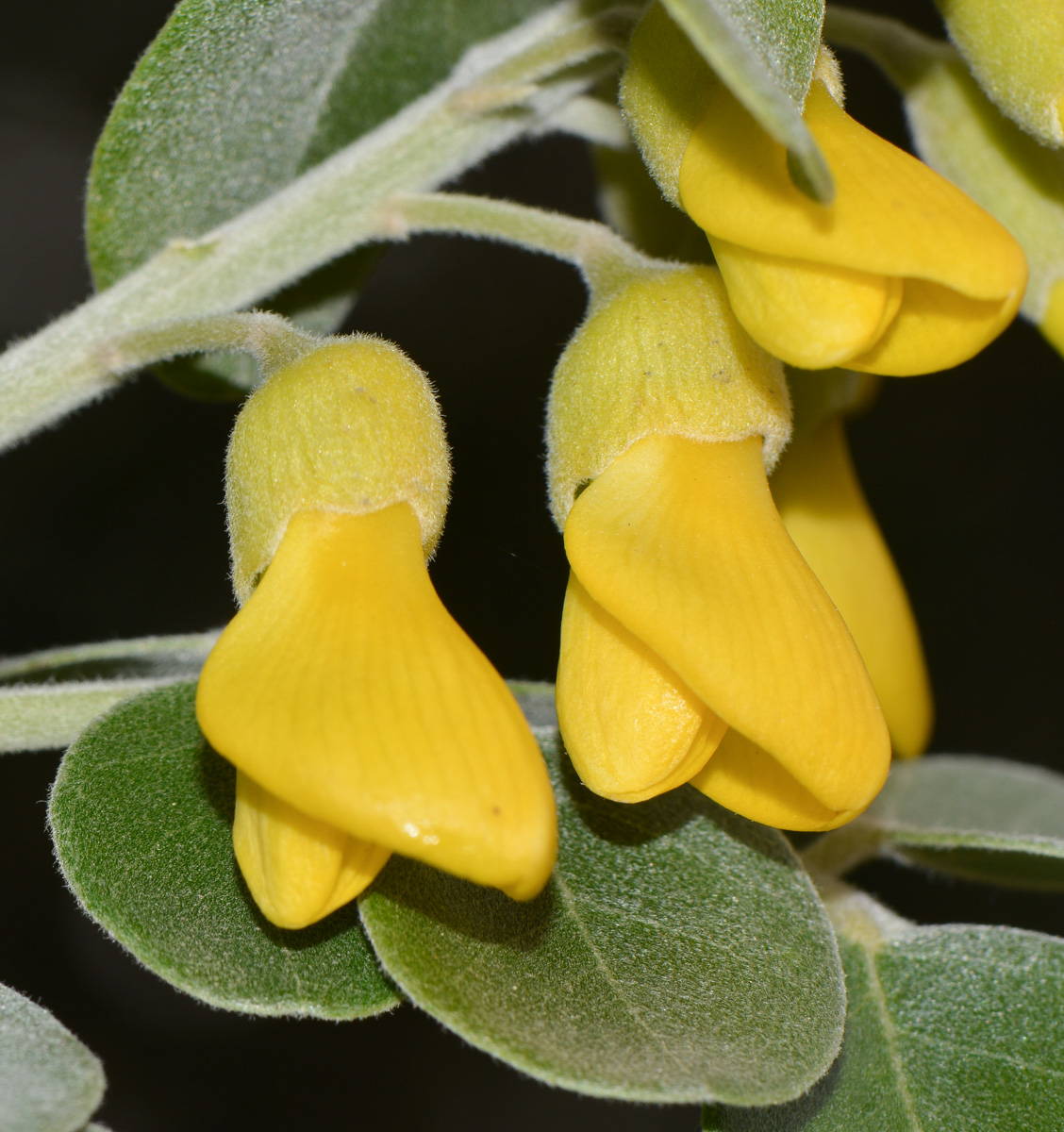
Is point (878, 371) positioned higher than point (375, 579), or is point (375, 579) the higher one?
point (878, 371)

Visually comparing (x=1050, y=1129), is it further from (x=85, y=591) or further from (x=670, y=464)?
(x=85, y=591)

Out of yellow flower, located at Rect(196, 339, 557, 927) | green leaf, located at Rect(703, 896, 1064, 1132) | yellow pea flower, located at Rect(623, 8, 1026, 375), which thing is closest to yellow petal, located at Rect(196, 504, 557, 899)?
yellow flower, located at Rect(196, 339, 557, 927)

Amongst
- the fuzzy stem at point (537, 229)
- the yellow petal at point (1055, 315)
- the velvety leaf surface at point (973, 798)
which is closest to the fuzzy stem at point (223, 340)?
the fuzzy stem at point (537, 229)

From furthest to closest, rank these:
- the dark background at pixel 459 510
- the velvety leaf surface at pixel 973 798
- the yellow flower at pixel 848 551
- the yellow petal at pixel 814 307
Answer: the dark background at pixel 459 510 < the velvety leaf surface at pixel 973 798 < the yellow flower at pixel 848 551 < the yellow petal at pixel 814 307

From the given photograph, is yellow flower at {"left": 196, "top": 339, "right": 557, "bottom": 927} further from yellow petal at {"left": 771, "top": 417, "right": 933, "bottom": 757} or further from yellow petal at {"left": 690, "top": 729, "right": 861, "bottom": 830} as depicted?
yellow petal at {"left": 771, "top": 417, "right": 933, "bottom": 757}

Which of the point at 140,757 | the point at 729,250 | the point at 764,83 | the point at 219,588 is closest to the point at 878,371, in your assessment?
the point at 729,250

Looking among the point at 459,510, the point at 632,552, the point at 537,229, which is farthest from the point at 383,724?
the point at 459,510

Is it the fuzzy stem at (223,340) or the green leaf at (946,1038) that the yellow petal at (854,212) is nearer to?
the fuzzy stem at (223,340)
